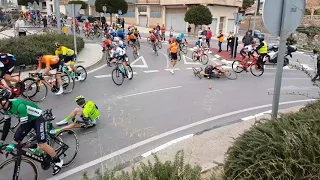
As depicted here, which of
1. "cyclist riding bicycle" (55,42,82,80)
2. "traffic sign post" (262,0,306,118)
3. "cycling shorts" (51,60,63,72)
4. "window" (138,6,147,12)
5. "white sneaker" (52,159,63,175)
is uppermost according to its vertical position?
"window" (138,6,147,12)

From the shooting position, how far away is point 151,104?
8797mm

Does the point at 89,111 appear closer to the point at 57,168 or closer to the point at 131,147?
the point at 131,147

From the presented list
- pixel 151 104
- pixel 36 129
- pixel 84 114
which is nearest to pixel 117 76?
pixel 151 104

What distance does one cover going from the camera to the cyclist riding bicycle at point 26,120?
4.36 m

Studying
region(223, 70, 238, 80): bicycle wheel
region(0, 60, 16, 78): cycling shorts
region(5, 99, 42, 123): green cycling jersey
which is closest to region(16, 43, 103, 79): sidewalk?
region(0, 60, 16, 78): cycling shorts

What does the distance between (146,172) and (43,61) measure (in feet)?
24.2

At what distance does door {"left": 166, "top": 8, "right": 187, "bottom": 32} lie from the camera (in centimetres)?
4399

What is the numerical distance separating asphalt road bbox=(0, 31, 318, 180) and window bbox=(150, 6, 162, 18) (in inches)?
1393

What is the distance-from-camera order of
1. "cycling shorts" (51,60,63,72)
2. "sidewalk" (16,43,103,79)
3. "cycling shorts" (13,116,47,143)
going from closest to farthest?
"cycling shorts" (13,116,47,143), "cycling shorts" (51,60,63,72), "sidewalk" (16,43,103,79)

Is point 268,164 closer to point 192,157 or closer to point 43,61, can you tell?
point 192,157

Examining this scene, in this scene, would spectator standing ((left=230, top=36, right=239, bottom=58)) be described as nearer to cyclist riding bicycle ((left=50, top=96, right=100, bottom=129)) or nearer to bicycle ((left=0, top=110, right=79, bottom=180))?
cyclist riding bicycle ((left=50, top=96, right=100, bottom=129))

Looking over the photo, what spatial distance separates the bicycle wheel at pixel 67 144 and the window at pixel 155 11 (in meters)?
44.2

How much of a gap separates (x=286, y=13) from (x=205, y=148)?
301 cm

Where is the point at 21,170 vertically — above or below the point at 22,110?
below
